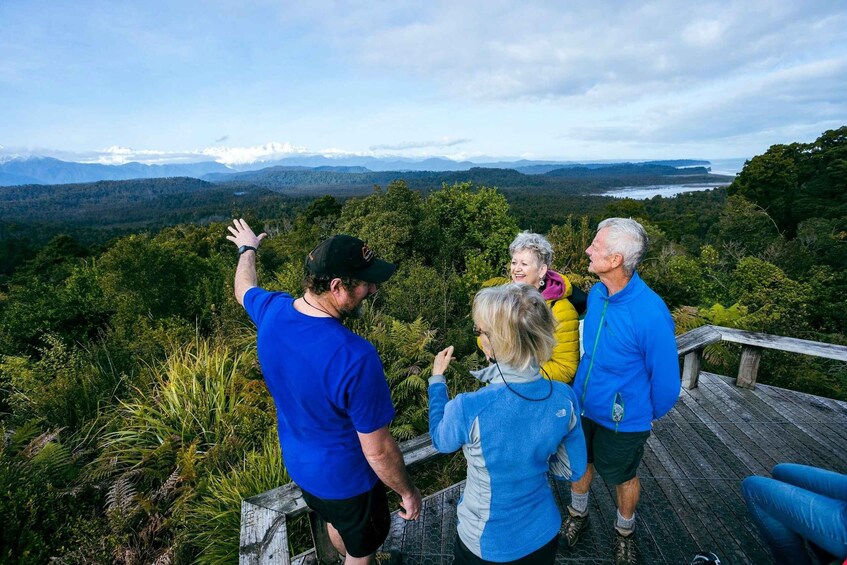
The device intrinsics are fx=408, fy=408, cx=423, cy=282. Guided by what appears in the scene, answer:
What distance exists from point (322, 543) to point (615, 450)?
5.45ft

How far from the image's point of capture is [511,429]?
4.67ft

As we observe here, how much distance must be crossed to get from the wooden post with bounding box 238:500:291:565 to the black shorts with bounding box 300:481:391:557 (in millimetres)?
270

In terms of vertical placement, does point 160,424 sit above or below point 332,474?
below

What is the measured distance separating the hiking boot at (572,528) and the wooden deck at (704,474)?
52mm

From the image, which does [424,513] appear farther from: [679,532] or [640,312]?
[640,312]

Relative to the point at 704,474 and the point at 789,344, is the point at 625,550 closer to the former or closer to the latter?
the point at 704,474

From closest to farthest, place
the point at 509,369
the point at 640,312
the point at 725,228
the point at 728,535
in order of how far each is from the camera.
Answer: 1. the point at 509,369
2. the point at 640,312
3. the point at 728,535
4. the point at 725,228

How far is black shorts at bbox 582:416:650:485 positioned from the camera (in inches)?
85.7

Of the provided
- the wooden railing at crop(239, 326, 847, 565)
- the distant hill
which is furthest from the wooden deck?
the distant hill

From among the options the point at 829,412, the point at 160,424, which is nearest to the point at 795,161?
the point at 829,412

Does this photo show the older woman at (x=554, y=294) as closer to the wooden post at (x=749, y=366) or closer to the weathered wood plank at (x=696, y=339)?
the weathered wood plank at (x=696, y=339)

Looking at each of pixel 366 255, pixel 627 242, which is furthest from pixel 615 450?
pixel 366 255

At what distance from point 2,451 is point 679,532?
4.93 metres

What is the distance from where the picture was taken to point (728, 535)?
2516mm
